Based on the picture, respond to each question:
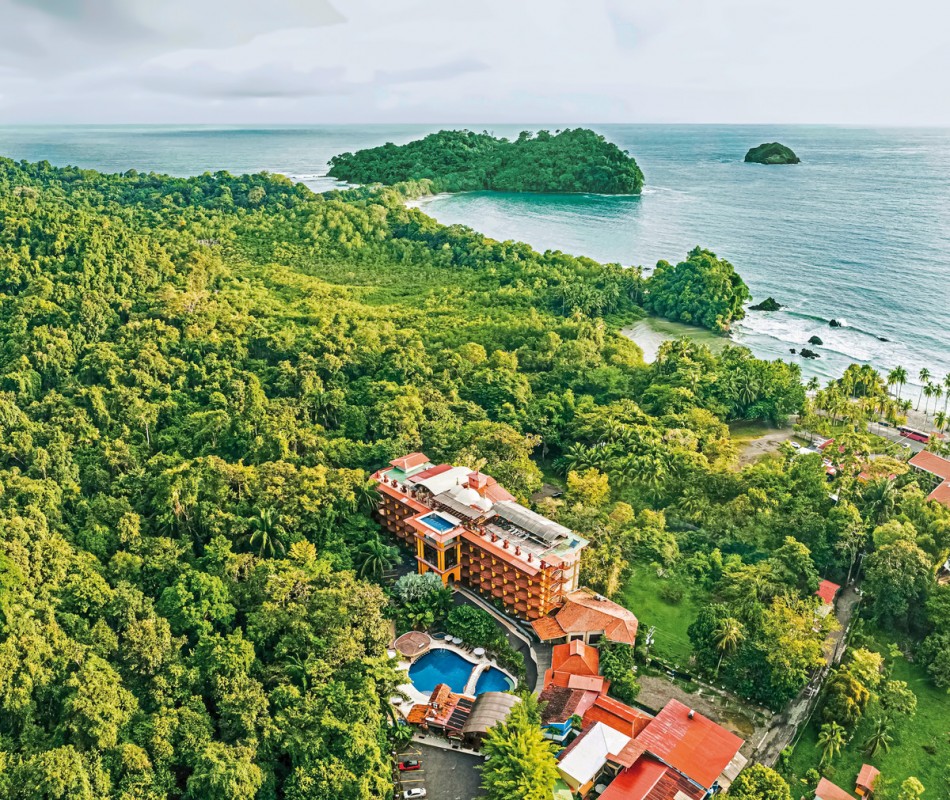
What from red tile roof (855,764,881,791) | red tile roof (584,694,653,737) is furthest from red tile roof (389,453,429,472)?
red tile roof (855,764,881,791)

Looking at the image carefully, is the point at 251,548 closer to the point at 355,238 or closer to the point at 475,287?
the point at 475,287

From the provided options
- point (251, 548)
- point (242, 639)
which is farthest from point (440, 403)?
point (242, 639)

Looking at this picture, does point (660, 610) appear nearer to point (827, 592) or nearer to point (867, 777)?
point (827, 592)

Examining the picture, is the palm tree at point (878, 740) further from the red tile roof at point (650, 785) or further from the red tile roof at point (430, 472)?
the red tile roof at point (430, 472)

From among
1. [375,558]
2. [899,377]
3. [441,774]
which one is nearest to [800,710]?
[441,774]

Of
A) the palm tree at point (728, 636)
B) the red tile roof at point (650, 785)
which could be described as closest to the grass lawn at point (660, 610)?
A: the palm tree at point (728, 636)

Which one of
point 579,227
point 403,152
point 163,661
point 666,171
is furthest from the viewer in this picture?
point 666,171

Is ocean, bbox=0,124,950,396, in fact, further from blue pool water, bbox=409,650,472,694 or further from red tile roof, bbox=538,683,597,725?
blue pool water, bbox=409,650,472,694
